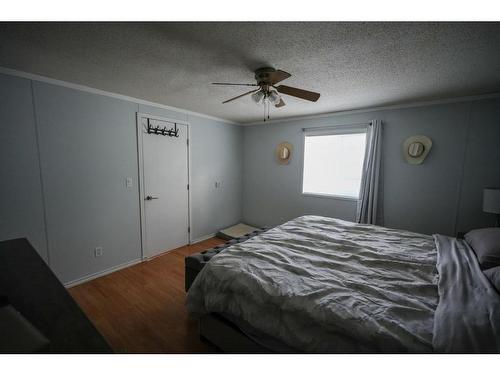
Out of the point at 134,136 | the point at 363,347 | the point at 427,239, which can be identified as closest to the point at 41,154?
the point at 134,136

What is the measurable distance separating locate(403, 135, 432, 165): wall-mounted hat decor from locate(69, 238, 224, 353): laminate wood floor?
325cm

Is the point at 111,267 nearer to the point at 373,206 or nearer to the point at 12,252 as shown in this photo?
the point at 12,252

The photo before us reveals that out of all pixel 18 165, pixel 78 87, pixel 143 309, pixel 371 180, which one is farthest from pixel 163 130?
pixel 371 180

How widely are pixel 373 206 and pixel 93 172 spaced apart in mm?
3761

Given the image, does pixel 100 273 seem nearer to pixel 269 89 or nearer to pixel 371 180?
pixel 269 89

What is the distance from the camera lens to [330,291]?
1.21 m

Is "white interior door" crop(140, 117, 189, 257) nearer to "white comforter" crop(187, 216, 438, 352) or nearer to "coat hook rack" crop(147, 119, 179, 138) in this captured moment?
"coat hook rack" crop(147, 119, 179, 138)

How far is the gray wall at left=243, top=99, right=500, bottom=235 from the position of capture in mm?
2445

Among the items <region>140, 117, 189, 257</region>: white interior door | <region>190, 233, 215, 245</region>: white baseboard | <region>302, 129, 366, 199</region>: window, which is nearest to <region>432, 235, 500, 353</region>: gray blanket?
<region>302, 129, 366, 199</region>: window

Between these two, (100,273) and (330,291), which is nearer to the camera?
(330,291)

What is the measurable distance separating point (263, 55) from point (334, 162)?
2.43m

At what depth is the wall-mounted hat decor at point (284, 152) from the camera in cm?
390

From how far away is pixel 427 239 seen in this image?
205 cm

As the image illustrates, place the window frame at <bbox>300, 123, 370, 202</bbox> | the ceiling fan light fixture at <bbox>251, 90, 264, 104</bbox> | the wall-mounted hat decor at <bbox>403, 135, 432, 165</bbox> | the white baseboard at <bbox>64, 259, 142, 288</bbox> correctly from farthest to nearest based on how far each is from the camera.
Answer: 1. the window frame at <bbox>300, 123, 370, 202</bbox>
2. the wall-mounted hat decor at <bbox>403, 135, 432, 165</bbox>
3. the white baseboard at <bbox>64, 259, 142, 288</bbox>
4. the ceiling fan light fixture at <bbox>251, 90, 264, 104</bbox>
